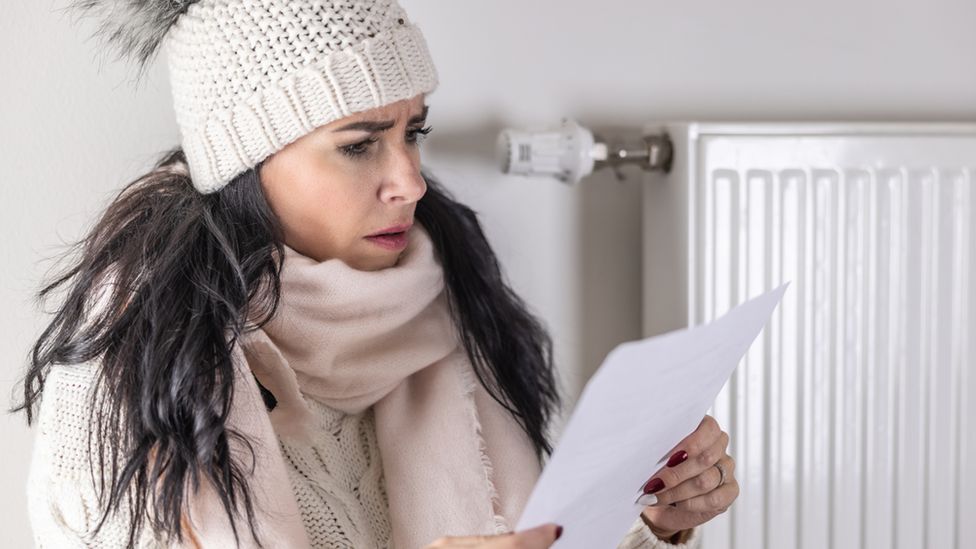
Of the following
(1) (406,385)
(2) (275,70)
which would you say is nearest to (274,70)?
(2) (275,70)

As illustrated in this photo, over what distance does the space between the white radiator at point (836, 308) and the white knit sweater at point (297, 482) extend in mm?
271

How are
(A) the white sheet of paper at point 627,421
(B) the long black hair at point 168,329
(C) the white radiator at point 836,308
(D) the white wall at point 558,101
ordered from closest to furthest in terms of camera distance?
1. (A) the white sheet of paper at point 627,421
2. (B) the long black hair at point 168,329
3. (D) the white wall at point 558,101
4. (C) the white radiator at point 836,308

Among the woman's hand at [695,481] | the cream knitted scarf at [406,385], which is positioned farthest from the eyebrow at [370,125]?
the woman's hand at [695,481]

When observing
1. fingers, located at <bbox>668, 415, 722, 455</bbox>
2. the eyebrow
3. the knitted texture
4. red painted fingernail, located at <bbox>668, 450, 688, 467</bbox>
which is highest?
the knitted texture

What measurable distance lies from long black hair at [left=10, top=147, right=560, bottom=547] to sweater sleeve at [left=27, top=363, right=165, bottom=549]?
11 millimetres

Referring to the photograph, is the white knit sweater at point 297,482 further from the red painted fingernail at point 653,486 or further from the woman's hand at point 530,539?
the woman's hand at point 530,539

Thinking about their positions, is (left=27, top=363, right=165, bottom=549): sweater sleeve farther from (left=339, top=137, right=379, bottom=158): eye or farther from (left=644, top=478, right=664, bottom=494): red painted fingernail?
(left=644, top=478, right=664, bottom=494): red painted fingernail

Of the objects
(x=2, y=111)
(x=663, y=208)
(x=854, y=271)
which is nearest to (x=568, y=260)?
(x=663, y=208)

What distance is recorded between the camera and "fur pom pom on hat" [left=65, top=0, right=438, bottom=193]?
862mm

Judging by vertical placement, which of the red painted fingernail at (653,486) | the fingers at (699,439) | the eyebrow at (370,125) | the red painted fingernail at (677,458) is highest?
the eyebrow at (370,125)

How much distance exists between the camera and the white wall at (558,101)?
3.62 feet

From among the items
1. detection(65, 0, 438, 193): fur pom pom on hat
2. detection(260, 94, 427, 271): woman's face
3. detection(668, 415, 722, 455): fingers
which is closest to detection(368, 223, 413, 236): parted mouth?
detection(260, 94, 427, 271): woman's face

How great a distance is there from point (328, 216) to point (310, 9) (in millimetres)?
186

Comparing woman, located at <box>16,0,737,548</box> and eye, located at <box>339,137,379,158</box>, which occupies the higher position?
eye, located at <box>339,137,379,158</box>
